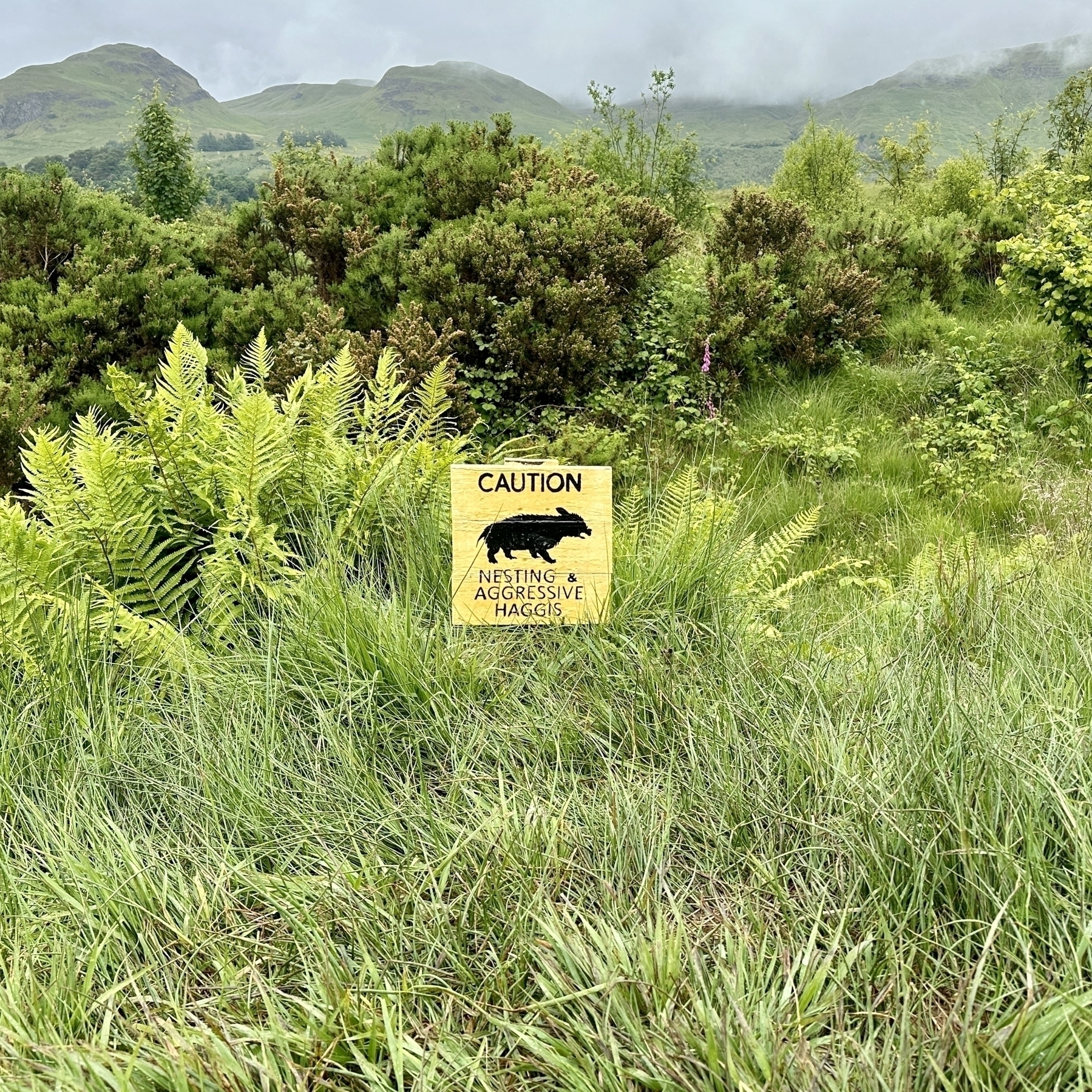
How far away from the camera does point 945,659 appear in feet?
7.06

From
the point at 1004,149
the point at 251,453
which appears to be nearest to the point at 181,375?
the point at 251,453

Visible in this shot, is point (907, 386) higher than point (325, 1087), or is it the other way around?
point (907, 386)

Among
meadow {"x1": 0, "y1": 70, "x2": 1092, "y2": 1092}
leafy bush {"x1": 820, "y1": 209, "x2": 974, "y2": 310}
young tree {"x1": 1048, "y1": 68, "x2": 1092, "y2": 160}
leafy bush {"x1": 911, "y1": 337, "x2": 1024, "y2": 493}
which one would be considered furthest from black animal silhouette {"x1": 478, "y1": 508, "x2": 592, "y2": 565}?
young tree {"x1": 1048, "y1": 68, "x2": 1092, "y2": 160}

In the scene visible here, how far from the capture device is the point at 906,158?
2589cm

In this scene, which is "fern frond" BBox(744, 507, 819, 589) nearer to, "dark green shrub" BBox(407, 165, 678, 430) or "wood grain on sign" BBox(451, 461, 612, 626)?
"wood grain on sign" BBox(451, 461, 612, 626)

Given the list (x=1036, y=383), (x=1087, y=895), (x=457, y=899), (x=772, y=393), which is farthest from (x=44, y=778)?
(x=1036, y=383)

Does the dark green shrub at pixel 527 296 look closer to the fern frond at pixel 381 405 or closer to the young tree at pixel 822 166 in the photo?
the fern frond at pixel 381 405

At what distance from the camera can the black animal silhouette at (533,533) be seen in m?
2.29

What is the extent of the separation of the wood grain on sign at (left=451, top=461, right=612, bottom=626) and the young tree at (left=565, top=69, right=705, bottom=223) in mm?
9892

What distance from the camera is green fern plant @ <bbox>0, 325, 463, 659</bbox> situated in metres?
2.27

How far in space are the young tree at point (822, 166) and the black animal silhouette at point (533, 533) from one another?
27399 mm

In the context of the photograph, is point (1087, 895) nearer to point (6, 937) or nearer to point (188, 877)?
point (188, 877)

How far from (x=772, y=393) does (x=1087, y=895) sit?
15.9ft

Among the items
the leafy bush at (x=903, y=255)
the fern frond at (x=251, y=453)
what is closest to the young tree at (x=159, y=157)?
the leafy bush at (x=903, y=255)
